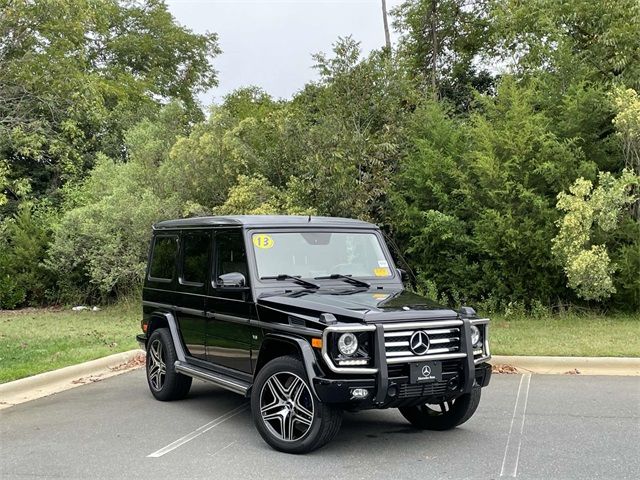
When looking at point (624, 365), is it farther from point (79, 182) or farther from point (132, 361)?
point (79, 182)

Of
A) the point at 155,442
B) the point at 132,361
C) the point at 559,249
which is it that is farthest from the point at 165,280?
the point at 559,249

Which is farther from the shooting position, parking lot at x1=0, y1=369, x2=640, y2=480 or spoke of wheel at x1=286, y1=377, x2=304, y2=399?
spoke of wheel at x1=286, y1=377, x2=304, y2=399

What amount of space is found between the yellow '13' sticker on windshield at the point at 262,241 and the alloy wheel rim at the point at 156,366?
75.0 inches

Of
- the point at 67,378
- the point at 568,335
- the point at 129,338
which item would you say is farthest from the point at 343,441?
the point at 129,338

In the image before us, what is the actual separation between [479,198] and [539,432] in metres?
8.60

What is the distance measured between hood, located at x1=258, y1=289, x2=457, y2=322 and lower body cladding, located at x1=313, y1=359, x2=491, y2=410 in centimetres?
40

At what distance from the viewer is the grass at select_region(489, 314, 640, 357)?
9.23m

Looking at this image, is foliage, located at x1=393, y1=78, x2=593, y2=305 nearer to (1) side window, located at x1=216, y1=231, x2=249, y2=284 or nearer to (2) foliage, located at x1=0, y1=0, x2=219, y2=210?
(2) foliage, located at x1=0, y1=0, x2=219, y2=210

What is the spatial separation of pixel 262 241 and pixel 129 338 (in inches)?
257

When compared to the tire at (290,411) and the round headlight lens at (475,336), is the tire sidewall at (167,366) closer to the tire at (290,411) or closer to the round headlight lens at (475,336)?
the tire at (290,411)

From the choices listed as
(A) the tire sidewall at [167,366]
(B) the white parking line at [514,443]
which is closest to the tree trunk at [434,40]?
(B) the white parking line at [514,443]

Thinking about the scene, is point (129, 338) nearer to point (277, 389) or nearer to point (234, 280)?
point (234, 280)

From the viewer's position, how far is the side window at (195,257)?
271 inches

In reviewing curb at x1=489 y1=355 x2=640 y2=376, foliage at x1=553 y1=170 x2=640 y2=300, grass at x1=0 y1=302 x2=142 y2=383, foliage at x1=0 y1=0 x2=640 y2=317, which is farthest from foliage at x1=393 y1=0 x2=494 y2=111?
curb at x1=489 y1=355 x2=640 y2=376
